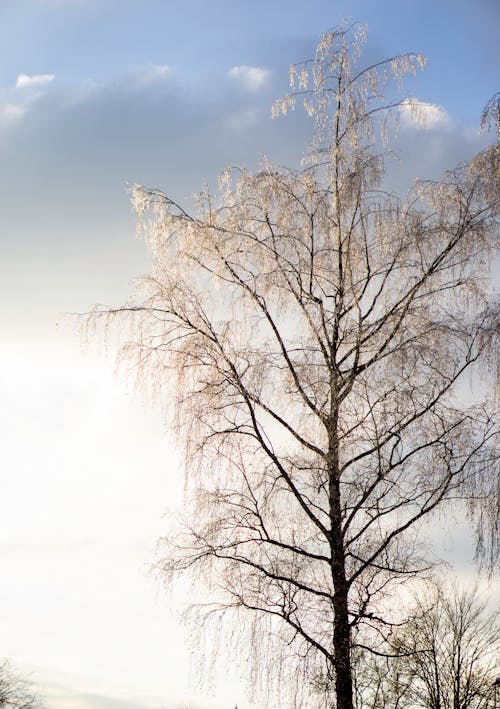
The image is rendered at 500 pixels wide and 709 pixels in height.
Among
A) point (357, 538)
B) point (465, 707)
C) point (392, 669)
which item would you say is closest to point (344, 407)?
point (357, 538)

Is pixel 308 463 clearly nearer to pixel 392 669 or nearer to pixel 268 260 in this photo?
pixel 268 260

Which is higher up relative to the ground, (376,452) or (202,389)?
(202,389)

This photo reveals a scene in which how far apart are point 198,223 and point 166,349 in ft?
5.61

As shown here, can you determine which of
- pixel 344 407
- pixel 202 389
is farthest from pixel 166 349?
pixel 344 407

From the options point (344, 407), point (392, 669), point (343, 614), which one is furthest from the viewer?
point (392, 669)

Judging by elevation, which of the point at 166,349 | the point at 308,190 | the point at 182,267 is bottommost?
the point at 166,349

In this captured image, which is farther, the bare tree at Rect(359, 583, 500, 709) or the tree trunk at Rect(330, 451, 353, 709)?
the bare tree at Rect(359, 583, 500, 709)

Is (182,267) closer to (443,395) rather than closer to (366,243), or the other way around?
(366,243)

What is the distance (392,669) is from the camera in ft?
51.7

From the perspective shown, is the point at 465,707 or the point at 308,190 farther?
the point at 465,707

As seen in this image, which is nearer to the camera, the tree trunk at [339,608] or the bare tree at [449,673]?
the tree trunk at [339,608]

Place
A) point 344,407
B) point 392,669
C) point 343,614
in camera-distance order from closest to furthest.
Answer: point 343,614 → point 344,407 → point 392,669

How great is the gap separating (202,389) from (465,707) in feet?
31.5

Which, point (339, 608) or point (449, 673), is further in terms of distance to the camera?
point (449, 673)
